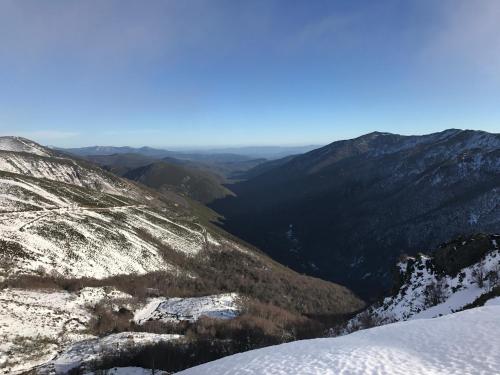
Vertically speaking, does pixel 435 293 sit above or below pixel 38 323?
above

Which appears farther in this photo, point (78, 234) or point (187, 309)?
point (78, 234)

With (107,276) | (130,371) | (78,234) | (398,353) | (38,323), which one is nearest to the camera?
(398,353)

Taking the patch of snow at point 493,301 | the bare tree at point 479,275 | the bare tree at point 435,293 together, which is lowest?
the bare tree at point 435,293

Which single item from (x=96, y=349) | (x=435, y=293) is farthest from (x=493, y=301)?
(x=96, y=349)

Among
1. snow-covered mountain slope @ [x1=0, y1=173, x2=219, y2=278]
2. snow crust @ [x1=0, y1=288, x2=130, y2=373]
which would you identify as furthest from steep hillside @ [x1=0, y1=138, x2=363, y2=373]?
snow-covered mountain slope @ [x1=0, y1=173, x2=219, y2=278]

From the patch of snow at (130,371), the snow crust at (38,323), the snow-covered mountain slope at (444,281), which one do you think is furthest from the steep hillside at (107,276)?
the snow-covered mountain slope at (444,281)

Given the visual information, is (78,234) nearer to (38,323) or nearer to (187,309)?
(187,309)

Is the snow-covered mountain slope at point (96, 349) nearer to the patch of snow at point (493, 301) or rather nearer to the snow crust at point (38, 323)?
Result: the snow crust at point (38, 323)
